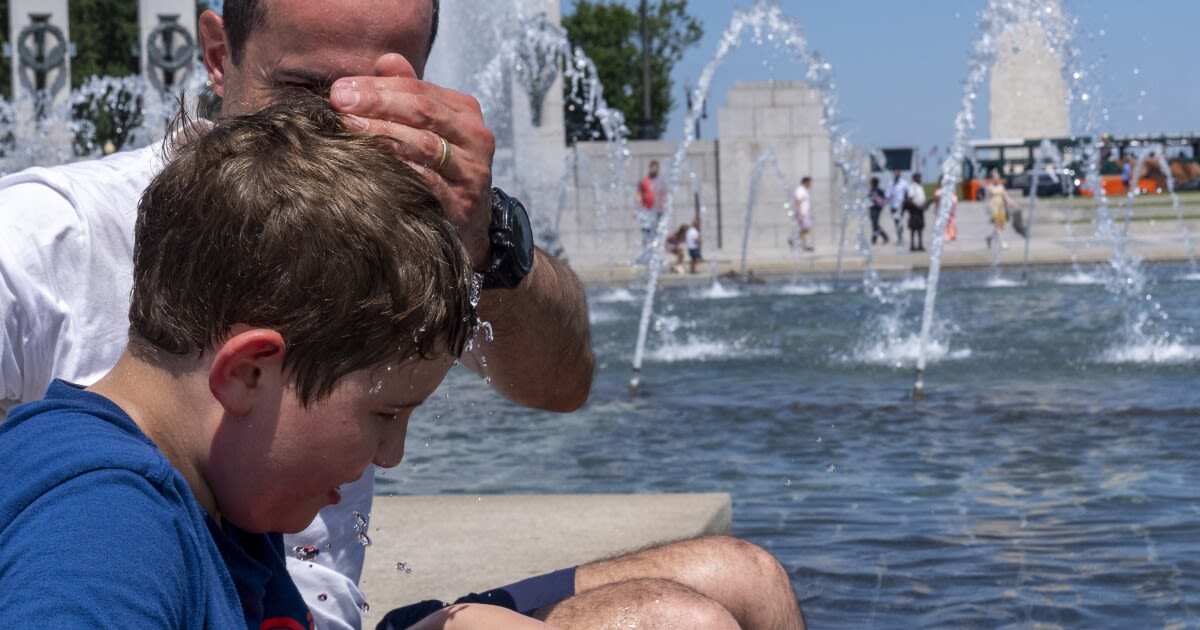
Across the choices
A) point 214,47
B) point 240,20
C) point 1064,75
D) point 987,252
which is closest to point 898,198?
point 987,252

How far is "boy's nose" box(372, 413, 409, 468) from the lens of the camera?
1604mm

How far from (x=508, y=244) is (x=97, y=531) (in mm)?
1215

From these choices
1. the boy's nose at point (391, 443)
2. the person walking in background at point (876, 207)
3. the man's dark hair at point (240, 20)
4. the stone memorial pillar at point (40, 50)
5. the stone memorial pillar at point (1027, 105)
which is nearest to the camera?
the boy's nose at point (391, 443)

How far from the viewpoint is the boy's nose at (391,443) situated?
160cm

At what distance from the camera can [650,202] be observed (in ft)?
84.6

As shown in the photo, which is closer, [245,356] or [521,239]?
[245,356]

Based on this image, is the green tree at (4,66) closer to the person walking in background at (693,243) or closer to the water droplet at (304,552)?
the person walking in background at (693,243)

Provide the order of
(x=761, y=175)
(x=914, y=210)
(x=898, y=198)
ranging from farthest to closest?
(x=898, y=198) < (x=761, y=175) < (x=914, y=210)

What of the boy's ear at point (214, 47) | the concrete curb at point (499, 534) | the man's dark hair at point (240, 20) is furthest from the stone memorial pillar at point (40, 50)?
the man's dark hair at point (240, 20)

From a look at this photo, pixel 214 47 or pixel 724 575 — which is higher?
pixel 214 47

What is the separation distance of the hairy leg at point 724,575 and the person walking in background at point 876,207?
26.2 m

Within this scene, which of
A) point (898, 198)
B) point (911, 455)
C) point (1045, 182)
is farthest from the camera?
point (1045, 182)

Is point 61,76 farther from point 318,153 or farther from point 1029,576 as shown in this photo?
point 318,153

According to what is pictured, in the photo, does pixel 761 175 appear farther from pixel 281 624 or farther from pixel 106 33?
pixel 106 33
